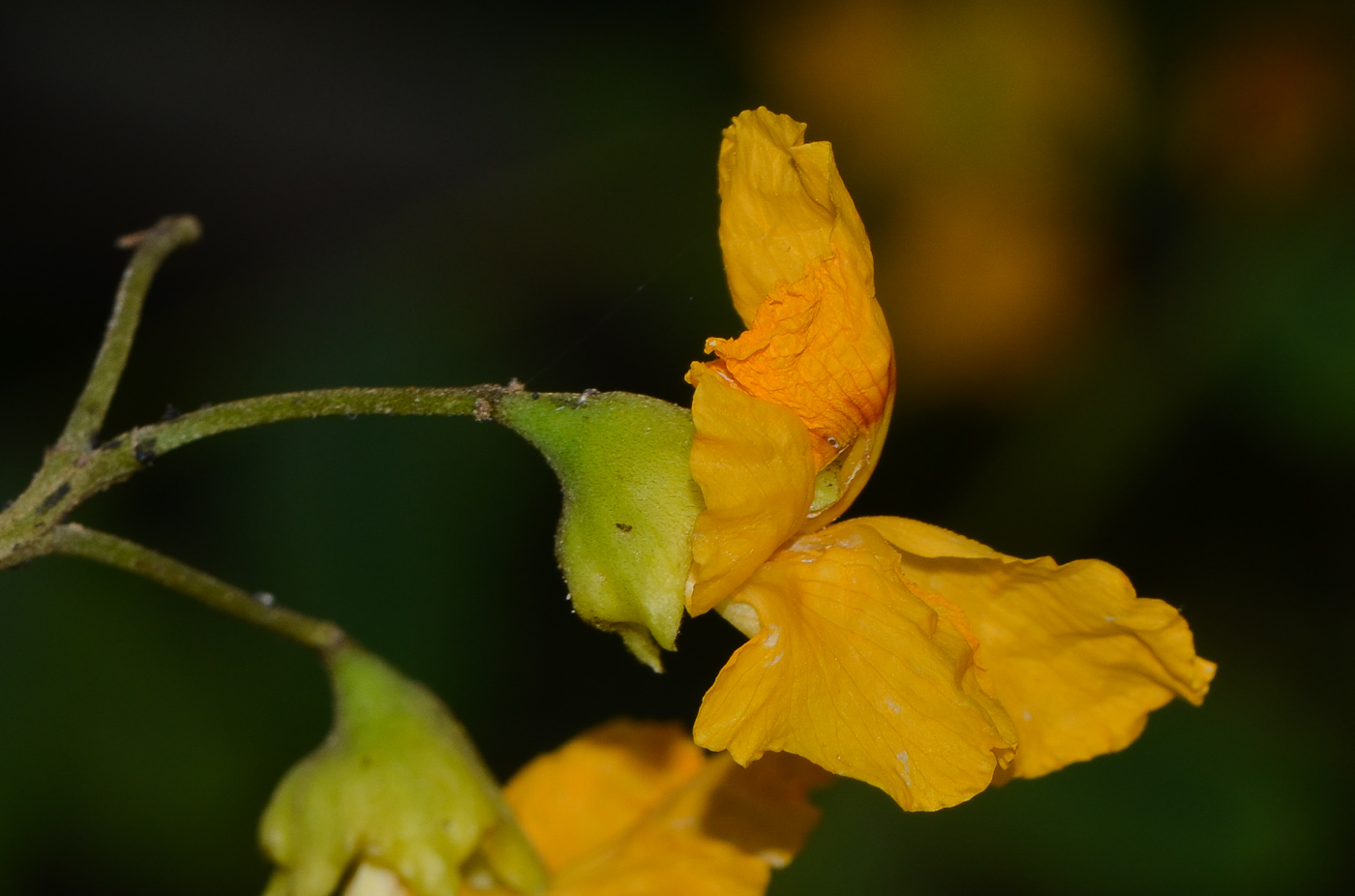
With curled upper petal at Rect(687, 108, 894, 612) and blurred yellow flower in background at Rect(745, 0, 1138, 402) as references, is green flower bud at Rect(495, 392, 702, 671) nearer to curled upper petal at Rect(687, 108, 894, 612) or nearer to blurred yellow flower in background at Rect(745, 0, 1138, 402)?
curled upper petal at Rect(687, 108, 894, 612)

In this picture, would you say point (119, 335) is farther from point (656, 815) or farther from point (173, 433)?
point (656, 815)

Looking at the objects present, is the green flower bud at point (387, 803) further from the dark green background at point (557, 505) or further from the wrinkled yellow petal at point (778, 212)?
the dark green background at point (557, 505)

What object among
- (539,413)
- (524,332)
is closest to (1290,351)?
(524,332)

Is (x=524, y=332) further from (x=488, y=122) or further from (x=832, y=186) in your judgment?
(x=832, y=186)

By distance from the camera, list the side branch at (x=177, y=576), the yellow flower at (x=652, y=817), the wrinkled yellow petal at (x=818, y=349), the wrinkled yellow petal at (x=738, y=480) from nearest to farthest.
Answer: the wrinkled yellow petal at (x=738, y=480), the wrinkled yellow petal at (x=818, y=349), the side branch at (x=177, y=576), the yellow flower at (x=652, y=817)

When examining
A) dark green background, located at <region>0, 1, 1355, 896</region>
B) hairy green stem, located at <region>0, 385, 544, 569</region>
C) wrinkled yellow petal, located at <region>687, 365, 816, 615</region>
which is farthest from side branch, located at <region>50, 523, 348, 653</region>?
dark green background, located at <region>0, 1, 1355, 896</region>

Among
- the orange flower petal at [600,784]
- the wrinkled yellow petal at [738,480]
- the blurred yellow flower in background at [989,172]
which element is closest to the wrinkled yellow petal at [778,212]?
the wrinkled yellow petal at [738,480]

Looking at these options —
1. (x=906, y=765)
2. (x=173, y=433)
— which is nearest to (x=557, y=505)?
(x=173, y=433)
